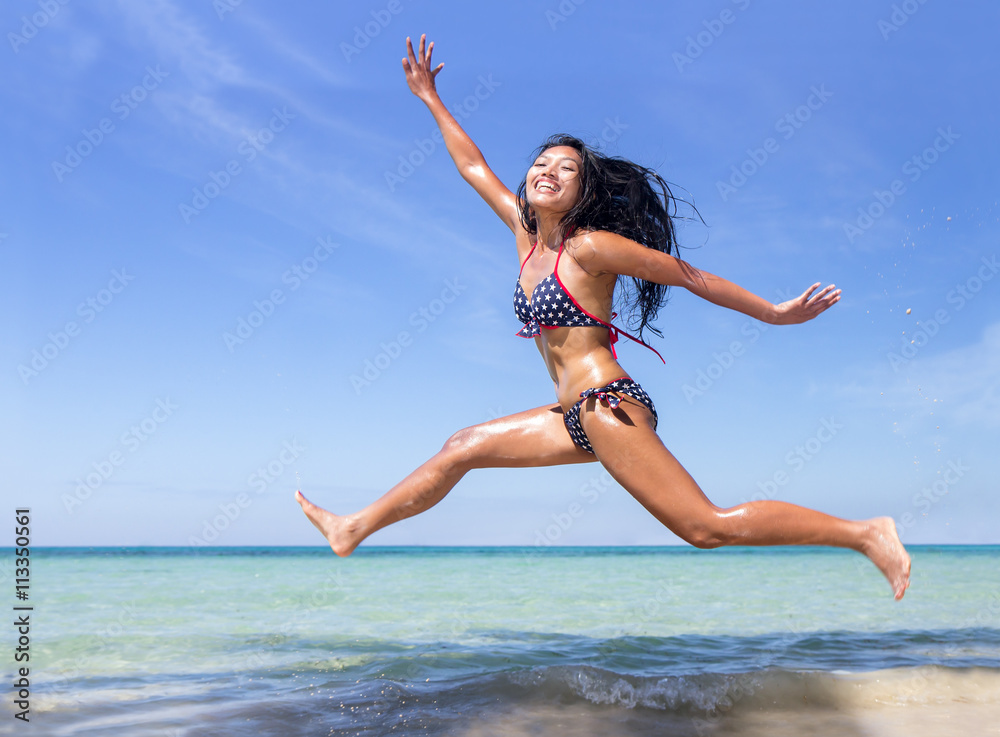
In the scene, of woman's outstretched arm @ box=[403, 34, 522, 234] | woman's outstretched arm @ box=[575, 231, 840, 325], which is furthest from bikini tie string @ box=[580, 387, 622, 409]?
woman's outstretched arm @ box=[403, 34, 522, 234]

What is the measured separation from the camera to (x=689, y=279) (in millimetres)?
3307

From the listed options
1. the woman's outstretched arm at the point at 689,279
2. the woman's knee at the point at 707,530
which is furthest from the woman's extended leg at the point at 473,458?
the woman's outstretched arm at the point at 689,279

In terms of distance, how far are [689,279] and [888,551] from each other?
1427 mm

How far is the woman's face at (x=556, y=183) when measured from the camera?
3.64 meters

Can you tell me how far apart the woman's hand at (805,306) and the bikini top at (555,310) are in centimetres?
59

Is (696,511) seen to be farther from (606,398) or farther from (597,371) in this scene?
(597,371)

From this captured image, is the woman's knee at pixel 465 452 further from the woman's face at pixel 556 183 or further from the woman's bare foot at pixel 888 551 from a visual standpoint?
the woman's bare foot at pixel 888 551

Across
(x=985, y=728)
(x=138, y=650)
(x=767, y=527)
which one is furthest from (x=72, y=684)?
(x=985, y=728)

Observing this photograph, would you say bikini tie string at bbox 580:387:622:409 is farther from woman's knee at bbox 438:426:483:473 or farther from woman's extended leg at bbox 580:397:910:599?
woman's knee at bbox 438:426:483:473

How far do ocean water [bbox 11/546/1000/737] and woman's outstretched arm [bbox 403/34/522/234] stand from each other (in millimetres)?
2796

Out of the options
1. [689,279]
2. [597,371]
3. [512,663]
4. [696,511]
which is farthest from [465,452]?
[512,663]

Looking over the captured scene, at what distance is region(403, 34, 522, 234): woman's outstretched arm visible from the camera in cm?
415

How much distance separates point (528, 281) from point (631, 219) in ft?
1.89

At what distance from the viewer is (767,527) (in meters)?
3.25
